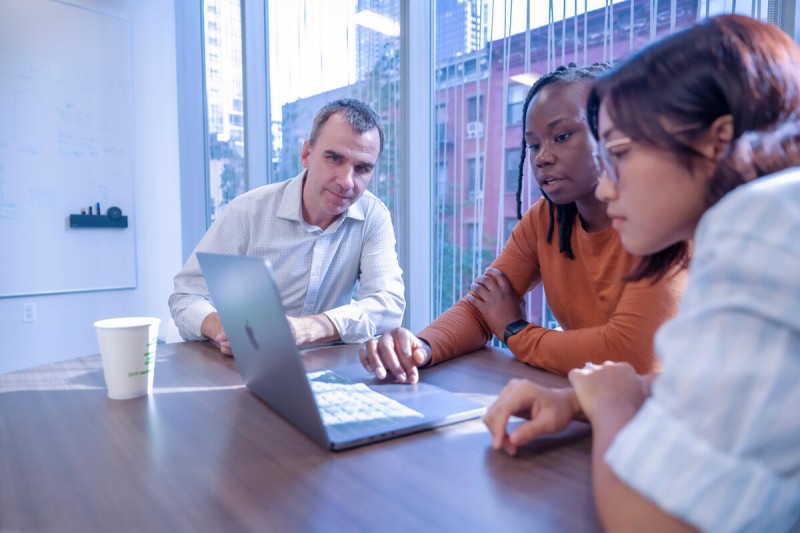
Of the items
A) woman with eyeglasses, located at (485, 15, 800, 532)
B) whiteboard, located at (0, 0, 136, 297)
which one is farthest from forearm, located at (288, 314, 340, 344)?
whiteboard, located at (0, 0, 136, 297)

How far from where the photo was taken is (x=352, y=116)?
1636 mm

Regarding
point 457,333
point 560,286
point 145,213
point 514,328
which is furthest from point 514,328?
point 145,213

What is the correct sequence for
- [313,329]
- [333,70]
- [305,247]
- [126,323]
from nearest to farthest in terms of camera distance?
[126,323]
[313,329]
[305,247]
[333,70]

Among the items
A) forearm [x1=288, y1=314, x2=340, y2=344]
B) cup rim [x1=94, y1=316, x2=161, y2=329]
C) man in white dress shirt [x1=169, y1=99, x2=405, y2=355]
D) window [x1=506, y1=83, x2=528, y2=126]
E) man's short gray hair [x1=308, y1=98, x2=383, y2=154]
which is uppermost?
window [x1=506, y1=83, x2=528, y2=126]

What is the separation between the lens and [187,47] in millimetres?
3525

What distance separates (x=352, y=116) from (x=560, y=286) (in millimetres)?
811

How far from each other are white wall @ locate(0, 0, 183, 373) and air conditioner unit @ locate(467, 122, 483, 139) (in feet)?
7.20

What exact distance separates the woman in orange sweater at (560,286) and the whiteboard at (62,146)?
264cm

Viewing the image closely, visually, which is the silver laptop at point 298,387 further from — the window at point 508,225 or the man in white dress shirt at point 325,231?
the window at point 508,225

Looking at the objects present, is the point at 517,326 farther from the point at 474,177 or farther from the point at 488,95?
the point at 488,95

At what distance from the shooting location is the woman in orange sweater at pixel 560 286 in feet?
3.30

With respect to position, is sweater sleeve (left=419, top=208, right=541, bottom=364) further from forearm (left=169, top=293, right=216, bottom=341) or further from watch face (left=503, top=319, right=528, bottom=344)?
forearm (left=169, top=293, right=216, bottom=341)

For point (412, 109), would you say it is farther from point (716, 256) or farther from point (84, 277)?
point (84, 277)

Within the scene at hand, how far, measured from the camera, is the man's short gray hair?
1.63 meters
